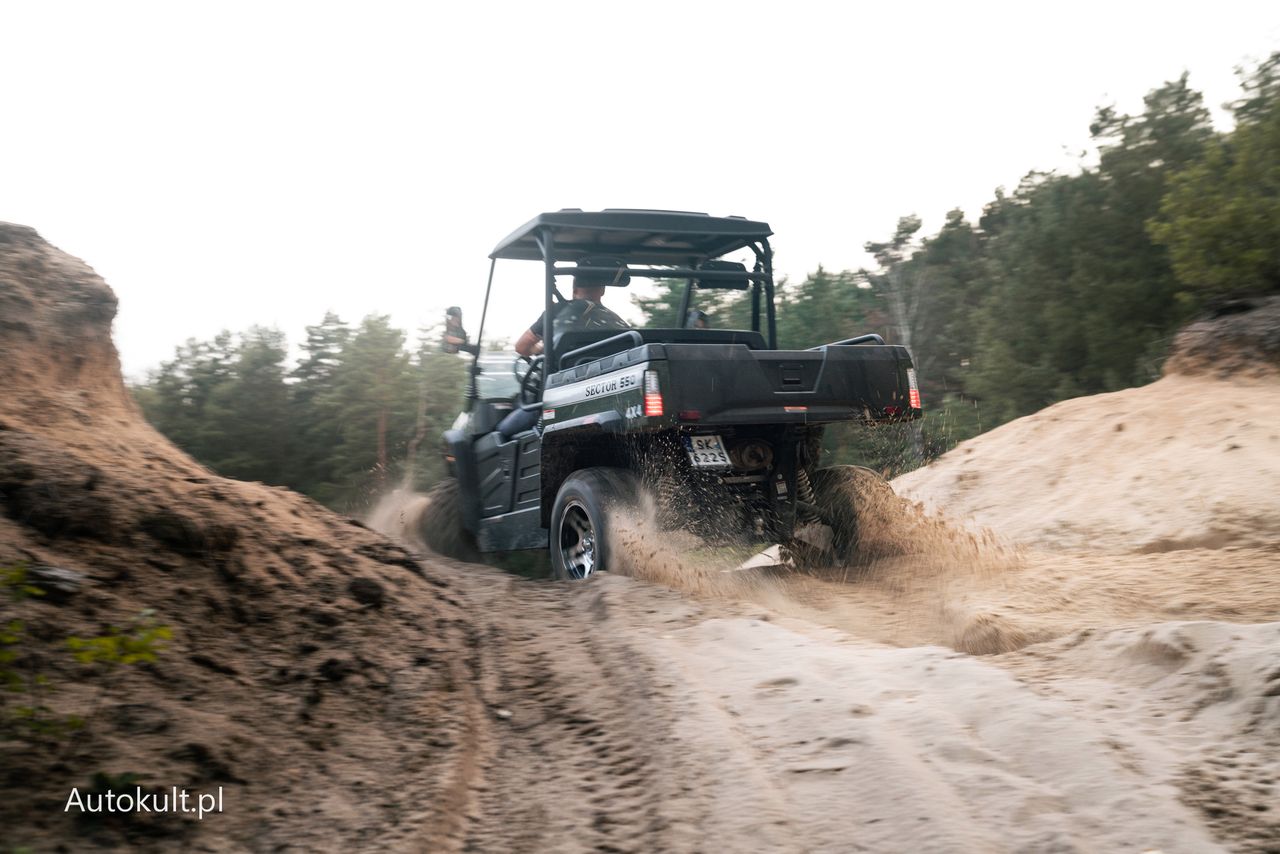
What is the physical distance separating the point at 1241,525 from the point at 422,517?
608 cm

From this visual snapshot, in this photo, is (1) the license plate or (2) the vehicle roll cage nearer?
(1) the license plate

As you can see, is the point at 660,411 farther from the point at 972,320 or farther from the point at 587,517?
the point at 972,320

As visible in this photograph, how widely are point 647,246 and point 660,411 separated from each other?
90.5 inches

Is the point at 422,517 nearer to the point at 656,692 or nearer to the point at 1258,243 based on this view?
the point at 656,692

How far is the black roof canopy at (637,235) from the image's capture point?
677 centimetres

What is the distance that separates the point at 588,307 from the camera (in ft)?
23.1

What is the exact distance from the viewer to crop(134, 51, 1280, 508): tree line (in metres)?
8.81

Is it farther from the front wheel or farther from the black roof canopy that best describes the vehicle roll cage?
the front wheel

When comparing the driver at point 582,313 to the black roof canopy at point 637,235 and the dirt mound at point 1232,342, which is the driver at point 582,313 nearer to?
the black roof canopy at point 637,235

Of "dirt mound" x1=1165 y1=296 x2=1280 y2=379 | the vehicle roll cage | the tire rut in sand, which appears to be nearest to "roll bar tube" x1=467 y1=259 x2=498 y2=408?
the vehicle roll cage

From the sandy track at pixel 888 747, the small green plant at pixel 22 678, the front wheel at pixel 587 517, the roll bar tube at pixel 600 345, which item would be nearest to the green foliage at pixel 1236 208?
the roll bar tube at pixel 600 345

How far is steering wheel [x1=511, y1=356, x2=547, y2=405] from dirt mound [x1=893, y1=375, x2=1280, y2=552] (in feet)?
12.9

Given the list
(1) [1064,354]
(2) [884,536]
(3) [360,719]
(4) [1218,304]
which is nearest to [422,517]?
(2) [884,536]

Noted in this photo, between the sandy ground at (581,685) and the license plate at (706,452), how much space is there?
2.01 feet
